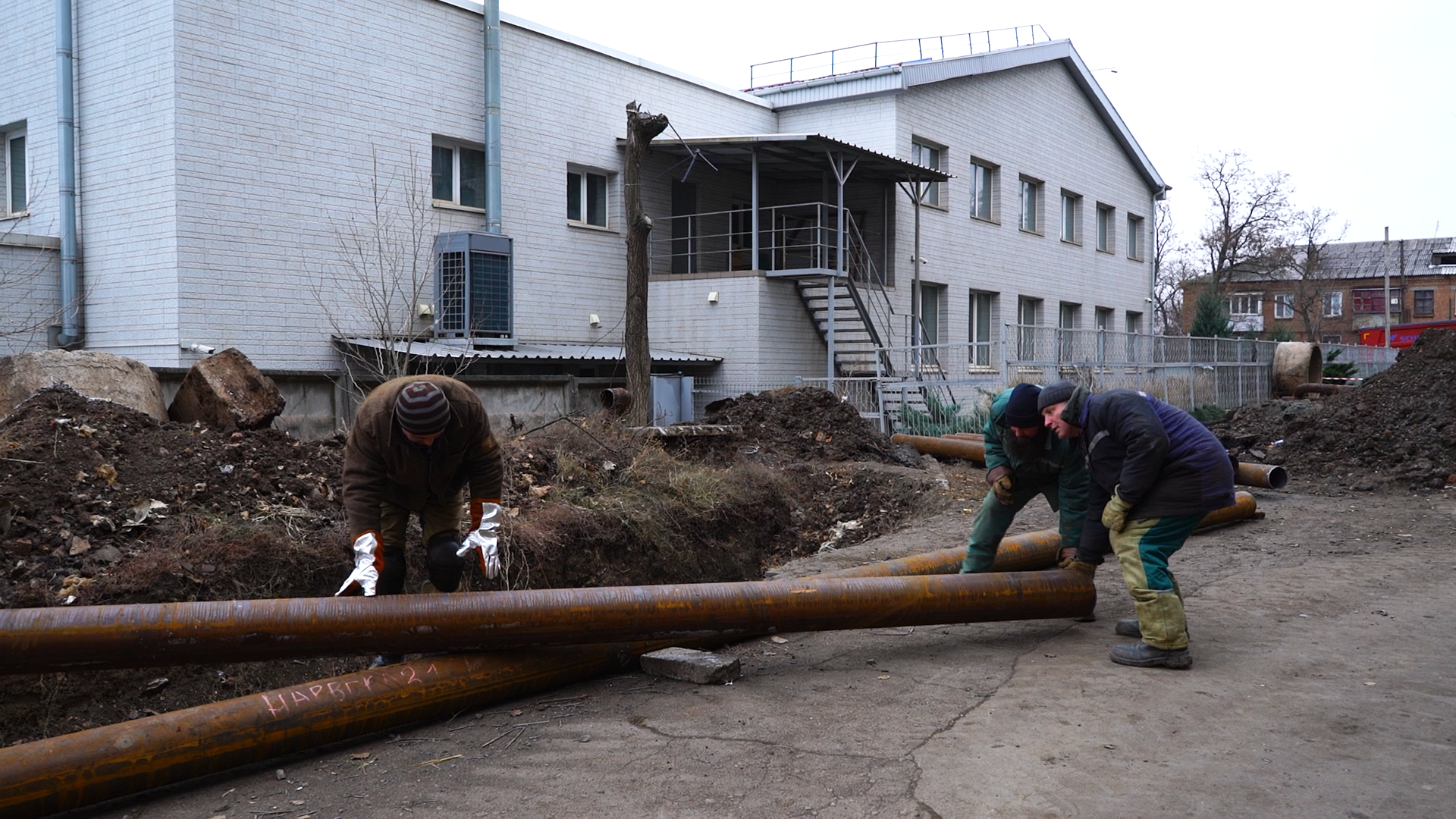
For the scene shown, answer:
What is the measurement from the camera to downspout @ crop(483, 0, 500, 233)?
14484 millimetres

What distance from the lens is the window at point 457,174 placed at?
14.5 metres

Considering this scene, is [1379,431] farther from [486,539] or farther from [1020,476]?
[486,539]

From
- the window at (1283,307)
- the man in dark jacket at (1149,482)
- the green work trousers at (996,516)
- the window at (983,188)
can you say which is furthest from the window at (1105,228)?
the window at (1283,307)

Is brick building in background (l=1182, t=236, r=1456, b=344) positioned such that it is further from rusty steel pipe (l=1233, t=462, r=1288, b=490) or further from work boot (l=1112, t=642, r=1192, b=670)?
work boot (l=1112, t=642, r=1192, b=670)

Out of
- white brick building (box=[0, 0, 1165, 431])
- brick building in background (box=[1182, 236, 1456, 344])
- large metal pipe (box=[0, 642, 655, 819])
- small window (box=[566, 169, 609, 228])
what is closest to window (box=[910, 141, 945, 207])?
white brick building (box=[0, 0, 1165, 431])

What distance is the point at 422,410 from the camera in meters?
4.33

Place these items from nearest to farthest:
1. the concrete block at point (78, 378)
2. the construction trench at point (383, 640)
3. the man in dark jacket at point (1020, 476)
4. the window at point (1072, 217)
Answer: the construction trench at point (383, 640)
the man in dark jacket at point (1020, 476)
the concrete block at point (78, 378)
the window at point (1072, 217)

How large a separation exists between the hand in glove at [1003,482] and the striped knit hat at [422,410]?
281cm

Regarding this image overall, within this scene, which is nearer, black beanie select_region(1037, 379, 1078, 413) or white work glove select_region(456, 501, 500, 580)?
white work glove select_region(456, 501, 500, 580)

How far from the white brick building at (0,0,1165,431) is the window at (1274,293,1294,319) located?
45218 mm

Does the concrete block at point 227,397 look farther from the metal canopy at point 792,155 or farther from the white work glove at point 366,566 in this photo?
the metal canopy at point 792,155

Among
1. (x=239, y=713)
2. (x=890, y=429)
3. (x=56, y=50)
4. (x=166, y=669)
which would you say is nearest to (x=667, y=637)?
(x=239, y=713)

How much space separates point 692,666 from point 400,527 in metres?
1.57

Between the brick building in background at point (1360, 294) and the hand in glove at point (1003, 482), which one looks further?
the brick building in background at point (1360, 294)
